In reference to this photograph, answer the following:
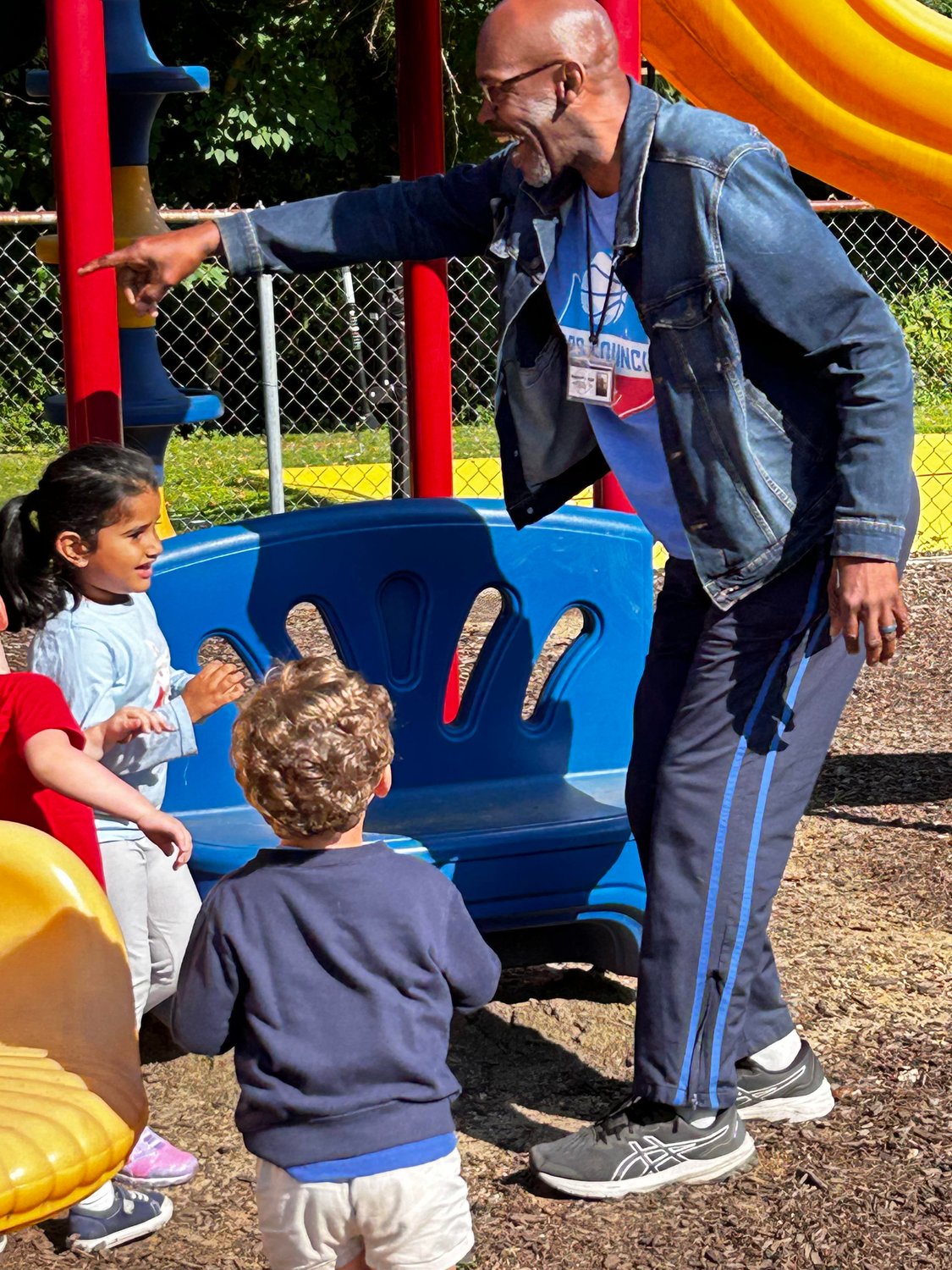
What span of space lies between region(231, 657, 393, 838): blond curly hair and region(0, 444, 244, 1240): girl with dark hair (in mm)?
769

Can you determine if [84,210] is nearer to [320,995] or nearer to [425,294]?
[425,294]

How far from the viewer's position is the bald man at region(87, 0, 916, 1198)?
254cm

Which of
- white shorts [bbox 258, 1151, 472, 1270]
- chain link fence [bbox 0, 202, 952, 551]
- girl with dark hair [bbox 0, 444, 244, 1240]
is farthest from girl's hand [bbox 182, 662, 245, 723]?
chain link fence [bbox 0, 202, 952, 551]

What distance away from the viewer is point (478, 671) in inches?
144

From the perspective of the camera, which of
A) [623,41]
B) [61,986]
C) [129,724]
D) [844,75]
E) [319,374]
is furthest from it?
[319,374]

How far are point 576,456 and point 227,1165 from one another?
1411 millimetres

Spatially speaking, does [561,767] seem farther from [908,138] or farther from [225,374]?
[225,374]

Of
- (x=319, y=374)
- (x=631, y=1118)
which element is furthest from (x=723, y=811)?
(x=319, y=374)

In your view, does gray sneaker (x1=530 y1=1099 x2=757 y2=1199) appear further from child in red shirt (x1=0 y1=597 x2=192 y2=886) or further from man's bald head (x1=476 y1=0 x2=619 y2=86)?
man's bald head (x1=476 y1=0 x2=619 y2=86)

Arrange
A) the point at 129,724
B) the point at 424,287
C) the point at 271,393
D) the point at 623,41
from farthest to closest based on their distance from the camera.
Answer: the point at 271,393 < the point at 424,287 < the point at 623,41 < the point at 129,724

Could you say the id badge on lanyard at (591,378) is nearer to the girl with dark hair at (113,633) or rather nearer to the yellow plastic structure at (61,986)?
the girl with dark hair at (113,633)

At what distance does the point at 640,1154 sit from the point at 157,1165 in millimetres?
809

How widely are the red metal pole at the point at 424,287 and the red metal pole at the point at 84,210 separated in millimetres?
1137

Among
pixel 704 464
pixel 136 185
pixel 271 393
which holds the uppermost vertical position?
pixel 136 185
